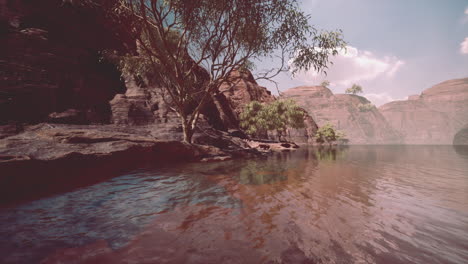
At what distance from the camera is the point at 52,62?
33.8 feet

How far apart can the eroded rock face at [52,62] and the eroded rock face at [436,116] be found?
242142 mm

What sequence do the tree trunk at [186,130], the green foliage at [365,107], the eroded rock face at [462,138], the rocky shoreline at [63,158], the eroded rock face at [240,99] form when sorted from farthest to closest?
the green foliage at [365,107] < the eroded rock face at [462,138] < the eroded rock face at [240,99] < the tree trunk at [186,130] < the rocky shoreline at [63,158]

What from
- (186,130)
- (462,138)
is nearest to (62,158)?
(186,130)

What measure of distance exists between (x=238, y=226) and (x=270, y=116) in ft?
Result: 104

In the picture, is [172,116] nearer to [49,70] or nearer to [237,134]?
[49,70]

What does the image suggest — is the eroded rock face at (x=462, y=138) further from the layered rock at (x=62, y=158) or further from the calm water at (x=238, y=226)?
the layered rock at (x=62, y=158)

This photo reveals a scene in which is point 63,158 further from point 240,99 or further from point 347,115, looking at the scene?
point 347,115

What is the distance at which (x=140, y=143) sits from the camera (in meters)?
8.53

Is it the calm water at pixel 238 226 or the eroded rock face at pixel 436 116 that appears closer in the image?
the calm water at pixel 238 226

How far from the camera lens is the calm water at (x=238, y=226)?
215 centimetres

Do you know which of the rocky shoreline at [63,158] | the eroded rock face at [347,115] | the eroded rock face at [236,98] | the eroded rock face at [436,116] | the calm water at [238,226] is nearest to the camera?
the calm water at [238,226]

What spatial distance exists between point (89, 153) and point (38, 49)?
8546 millimetres

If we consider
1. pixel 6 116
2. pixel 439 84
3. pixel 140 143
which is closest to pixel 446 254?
pixel 140 143

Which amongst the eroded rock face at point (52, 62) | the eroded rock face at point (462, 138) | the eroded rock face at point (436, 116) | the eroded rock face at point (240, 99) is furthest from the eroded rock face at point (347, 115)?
the eroded rock face at point (52, 62)
